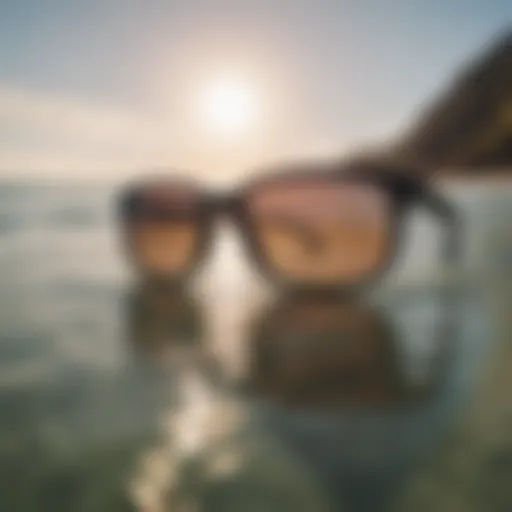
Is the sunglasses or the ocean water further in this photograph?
the sunglasses

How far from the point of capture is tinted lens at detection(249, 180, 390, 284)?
0.91ft

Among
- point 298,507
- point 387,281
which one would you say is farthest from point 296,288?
point 298,507

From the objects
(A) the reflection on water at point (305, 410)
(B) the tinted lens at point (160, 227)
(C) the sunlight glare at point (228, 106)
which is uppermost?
(C) the sunlight glare at point (228, 106)

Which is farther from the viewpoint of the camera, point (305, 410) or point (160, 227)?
point (160, 227)

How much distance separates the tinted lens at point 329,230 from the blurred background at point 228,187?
0.01 meters

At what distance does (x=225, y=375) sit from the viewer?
20 centimetres

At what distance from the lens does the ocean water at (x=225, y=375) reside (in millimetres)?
154

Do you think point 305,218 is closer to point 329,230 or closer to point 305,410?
point 329,230

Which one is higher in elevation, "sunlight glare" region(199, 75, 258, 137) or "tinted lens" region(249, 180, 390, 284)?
"sunlight glare" region(199, 75, 258, 137)

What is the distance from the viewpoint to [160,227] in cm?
31

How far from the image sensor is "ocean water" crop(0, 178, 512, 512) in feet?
0.51

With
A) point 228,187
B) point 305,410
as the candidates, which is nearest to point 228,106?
point 228,187

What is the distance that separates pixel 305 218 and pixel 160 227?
66 mm

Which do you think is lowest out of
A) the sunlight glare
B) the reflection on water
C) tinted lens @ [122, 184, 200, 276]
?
the reflection on water
